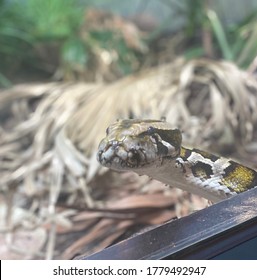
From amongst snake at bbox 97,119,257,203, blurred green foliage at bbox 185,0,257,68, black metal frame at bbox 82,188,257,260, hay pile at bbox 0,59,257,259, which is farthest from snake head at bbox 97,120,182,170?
blurred green foliage at bbox 185,0,257,68

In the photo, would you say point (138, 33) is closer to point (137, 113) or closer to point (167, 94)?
point (167, 94)

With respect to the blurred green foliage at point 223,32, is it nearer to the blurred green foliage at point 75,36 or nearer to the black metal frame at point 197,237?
the blurred green foliage at point 75,36

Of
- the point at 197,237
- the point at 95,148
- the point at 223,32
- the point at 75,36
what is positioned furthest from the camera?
the point at 75,36

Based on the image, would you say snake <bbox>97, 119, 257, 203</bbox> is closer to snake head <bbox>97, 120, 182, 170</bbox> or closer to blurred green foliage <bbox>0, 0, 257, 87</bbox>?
snake head <bbox>97, 120, 182, 170</bbox>

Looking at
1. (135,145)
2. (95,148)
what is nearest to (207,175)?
(135,145)

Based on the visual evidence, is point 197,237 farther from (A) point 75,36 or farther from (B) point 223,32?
(A) point 75,36

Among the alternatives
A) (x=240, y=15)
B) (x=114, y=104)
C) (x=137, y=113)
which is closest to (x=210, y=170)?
(x=137, y=113)

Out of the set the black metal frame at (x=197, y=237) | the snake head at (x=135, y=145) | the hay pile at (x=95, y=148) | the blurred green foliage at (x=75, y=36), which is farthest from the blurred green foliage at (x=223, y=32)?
the black metal frame at (x=197, y=237)
